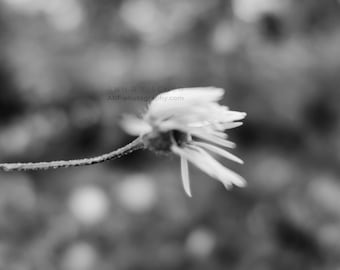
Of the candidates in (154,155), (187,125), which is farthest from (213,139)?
(154,155)

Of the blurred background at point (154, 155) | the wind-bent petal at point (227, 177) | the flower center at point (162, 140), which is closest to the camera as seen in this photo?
the wind-bent petal at point (227, 177)

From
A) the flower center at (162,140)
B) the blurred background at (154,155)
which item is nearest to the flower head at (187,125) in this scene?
the flower center at (162,140)

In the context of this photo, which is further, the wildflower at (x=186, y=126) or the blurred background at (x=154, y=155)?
the blurred background at (x=154, y=155)

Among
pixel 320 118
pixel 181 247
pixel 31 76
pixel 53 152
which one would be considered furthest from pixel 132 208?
pixel 320 118

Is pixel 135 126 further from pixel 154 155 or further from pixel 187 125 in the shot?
pixel 154 155

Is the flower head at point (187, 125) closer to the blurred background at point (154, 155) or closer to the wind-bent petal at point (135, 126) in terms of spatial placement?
the wind-bent petal at point (135, 126)

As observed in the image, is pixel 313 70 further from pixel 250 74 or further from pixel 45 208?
pixel 45 208


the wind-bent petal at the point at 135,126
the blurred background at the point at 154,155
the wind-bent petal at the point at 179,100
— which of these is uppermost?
the wind-bent petal at the point at 179,100

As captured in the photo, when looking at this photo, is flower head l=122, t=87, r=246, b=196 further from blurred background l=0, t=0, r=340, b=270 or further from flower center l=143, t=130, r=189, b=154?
blurred background l=0, t=0, r=340, b=270
